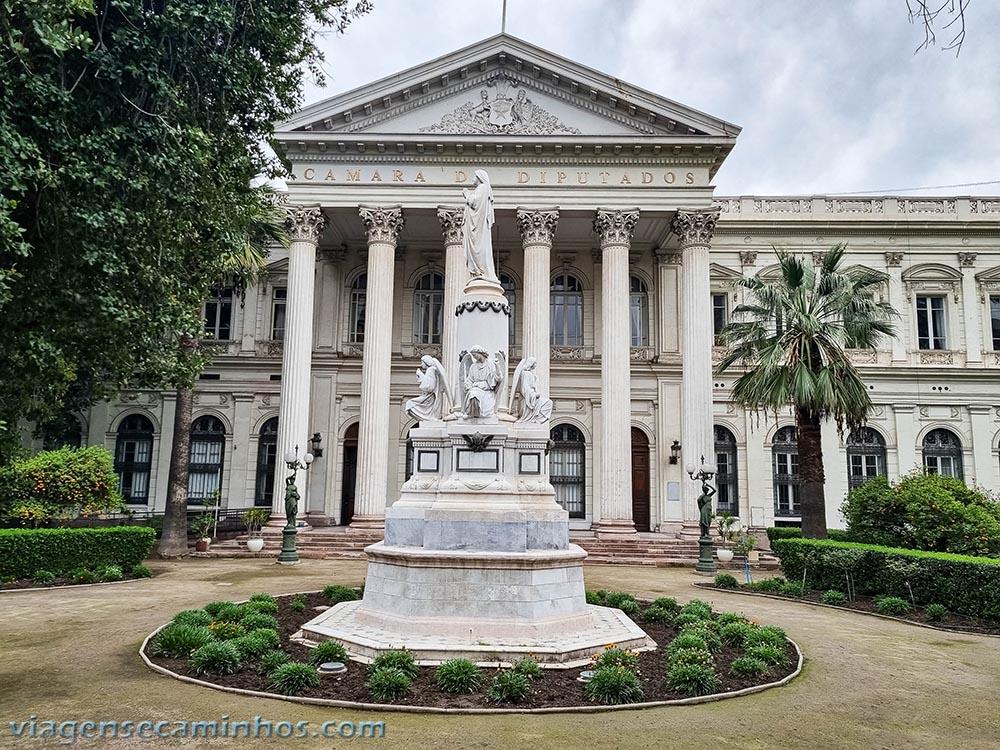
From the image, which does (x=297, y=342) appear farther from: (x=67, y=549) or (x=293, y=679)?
(x=293, y=679)

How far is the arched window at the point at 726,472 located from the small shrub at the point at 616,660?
2270 centimetres

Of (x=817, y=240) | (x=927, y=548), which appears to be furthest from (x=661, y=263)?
(x=927, y=548)

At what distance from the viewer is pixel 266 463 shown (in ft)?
98.0

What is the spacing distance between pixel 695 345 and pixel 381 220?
1131 centimetres

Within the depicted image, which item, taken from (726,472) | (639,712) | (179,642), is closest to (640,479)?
(726,472)

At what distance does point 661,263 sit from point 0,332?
2514 cm

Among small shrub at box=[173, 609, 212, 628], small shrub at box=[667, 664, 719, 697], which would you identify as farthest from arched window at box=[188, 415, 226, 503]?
small shrub at box=[667, 664, 719, 697]

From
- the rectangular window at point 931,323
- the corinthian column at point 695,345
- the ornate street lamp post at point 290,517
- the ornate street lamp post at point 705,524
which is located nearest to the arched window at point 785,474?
the rectangular window at point 931,323

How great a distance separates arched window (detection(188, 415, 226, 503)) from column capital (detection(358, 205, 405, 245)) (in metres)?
11.0

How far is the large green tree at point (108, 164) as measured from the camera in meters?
6.51

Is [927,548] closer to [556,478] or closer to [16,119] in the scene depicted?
[556,478]

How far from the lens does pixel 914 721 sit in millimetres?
6848

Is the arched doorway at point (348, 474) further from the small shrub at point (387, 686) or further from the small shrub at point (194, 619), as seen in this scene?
the small shrub at point (387, 686)

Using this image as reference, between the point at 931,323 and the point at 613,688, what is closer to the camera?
the point at 613,688
